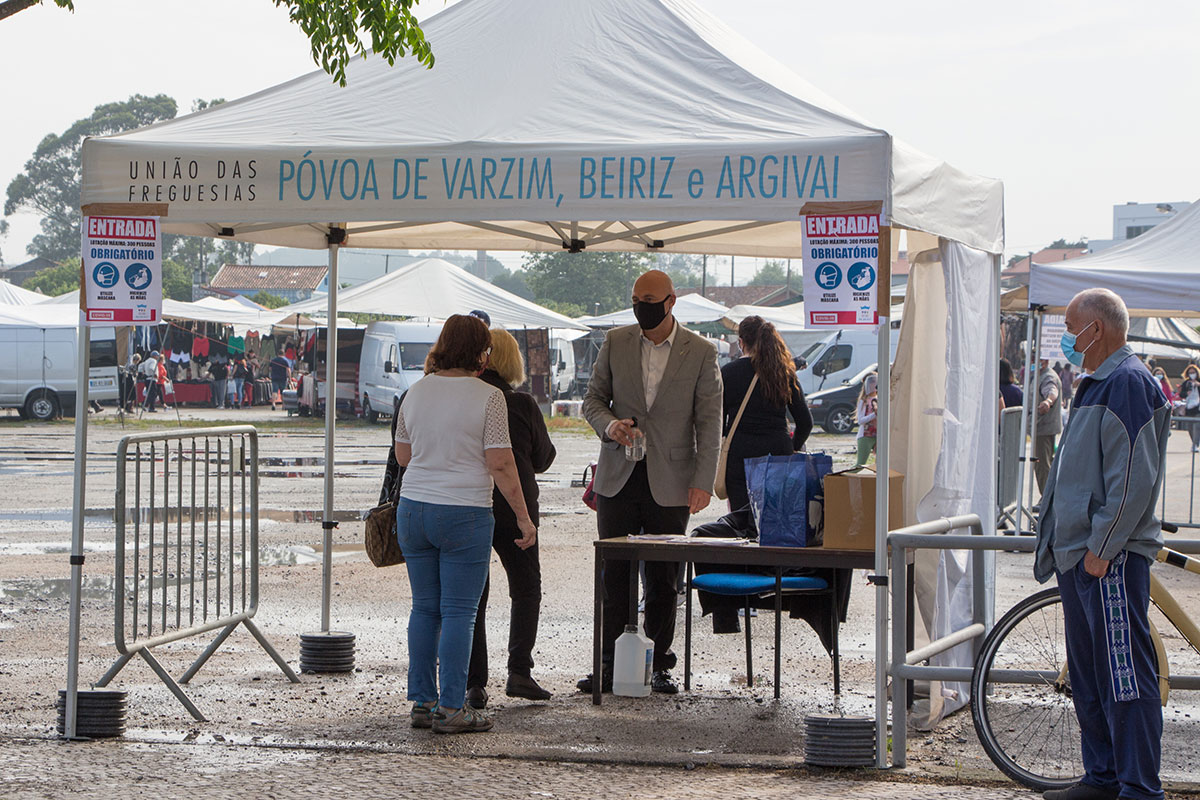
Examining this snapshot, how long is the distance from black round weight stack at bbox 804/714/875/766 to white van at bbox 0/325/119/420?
27.6 meters

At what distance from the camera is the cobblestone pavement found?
529 centimetres

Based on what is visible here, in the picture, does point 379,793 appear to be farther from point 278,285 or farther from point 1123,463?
point 278,285

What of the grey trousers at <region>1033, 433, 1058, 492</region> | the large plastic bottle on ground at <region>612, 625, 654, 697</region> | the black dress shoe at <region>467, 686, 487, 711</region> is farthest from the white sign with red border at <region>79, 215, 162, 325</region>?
the grey trousers at <region>1033, 433, 1058, 492</region>

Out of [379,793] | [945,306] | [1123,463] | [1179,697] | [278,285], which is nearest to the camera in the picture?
[1123,463]

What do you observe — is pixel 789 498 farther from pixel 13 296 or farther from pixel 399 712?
pixel 13 296

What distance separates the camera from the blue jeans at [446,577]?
6.06 metres

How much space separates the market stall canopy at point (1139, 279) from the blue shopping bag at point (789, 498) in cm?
560

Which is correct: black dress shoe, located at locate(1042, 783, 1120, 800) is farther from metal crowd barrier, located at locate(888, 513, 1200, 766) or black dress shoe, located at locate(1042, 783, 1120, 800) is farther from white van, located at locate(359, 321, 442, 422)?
white van, located at locate(359, 321, 442, 422)

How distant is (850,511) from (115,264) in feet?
11.6

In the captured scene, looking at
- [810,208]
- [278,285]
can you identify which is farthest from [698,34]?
[278,285]

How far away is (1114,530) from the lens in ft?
15.7

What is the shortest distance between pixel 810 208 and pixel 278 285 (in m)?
92.7

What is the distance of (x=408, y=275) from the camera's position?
82.7ft

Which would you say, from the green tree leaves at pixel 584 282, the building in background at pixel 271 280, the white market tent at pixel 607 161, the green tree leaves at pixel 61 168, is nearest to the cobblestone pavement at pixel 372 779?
the white market tent at pixel 607 161
